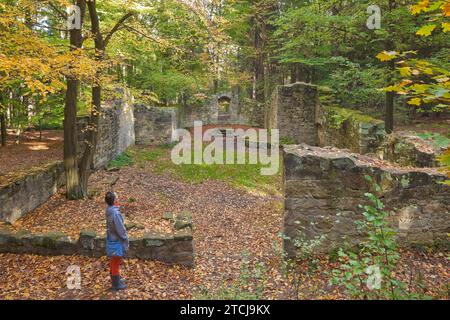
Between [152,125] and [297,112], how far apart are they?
8000mm

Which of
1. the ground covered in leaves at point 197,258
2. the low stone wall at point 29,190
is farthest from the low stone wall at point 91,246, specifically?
the low stone wall at point 29,190

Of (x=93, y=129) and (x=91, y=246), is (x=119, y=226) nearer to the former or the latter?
(x=91, y=246)

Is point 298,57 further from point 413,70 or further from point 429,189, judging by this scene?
point 413,70

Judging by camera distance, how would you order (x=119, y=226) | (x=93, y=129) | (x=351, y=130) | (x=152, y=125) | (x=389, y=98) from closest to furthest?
(x=119, y=226) → (x=93, y=129) → (x=389, y=98) → (x=351, y=130) → (x=152, y=125)

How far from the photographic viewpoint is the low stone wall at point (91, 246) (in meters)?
6.31

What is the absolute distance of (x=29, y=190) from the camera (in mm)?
8688

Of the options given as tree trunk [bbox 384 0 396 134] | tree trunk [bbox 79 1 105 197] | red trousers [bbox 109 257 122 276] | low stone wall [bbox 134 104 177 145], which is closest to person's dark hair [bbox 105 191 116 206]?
red trousers [bbox 109 257 122 276]

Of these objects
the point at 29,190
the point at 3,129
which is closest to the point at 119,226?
the point at 29,190

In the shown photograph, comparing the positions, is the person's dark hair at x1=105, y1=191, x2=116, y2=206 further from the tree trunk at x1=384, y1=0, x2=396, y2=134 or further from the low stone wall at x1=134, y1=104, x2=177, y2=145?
the low stone wall at x1=134, y1=104, x2=177, y2=145

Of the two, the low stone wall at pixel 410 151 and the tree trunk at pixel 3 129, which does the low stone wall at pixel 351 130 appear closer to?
the low stone wall at pixel 410 151

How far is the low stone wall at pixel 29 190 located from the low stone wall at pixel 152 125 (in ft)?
28.2

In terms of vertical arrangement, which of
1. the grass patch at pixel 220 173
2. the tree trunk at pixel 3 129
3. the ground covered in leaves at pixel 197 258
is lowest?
the ground covered in leaves at pixel 197 258

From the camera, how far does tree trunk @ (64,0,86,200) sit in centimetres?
923
